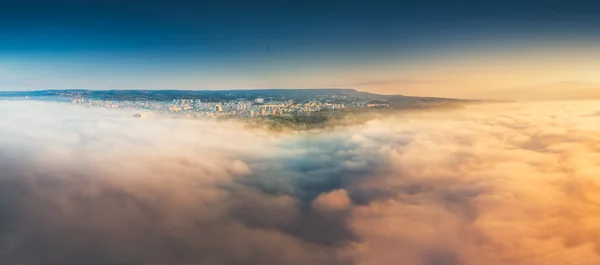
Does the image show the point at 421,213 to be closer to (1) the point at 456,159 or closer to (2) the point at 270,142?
(1) the point at 456,159

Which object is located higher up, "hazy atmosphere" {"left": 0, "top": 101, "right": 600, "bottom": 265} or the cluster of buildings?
the cluster of buildings

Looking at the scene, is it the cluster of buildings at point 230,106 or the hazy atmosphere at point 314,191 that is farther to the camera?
the cluster of buildings at point 230,106

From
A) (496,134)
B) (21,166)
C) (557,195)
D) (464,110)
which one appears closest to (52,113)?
(21,166)

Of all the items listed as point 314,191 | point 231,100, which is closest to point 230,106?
point 231,100

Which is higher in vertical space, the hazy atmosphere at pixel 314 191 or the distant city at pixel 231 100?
the distant city at pixel 231 100

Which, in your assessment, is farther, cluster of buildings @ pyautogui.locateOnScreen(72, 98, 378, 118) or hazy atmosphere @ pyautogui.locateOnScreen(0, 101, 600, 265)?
cluster of buildings @ pyautogui.locateOnScreen(72, 98, 378, 118)

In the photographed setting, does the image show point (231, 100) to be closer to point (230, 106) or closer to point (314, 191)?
point (230, 106)

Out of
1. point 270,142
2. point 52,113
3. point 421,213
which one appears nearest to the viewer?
point 421,213

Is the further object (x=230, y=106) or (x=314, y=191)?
(x=230, y=106)
